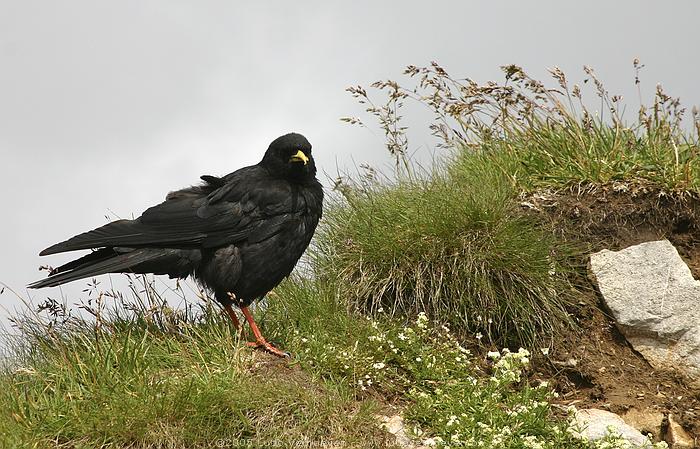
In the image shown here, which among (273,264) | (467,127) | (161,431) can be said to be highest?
(467,127)

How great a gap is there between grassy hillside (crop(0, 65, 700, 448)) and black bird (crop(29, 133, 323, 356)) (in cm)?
28

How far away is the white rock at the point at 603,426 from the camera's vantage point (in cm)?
597

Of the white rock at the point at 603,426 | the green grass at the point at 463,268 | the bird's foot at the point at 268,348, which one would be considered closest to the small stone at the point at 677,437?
the white rock at the point at 603,426

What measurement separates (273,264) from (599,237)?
302 centimetres

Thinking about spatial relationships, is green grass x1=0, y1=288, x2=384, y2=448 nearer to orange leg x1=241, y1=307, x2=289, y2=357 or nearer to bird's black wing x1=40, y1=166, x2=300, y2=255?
orange leg x1=241, y1=307, x2=289, y2=357

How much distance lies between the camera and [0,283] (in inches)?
231

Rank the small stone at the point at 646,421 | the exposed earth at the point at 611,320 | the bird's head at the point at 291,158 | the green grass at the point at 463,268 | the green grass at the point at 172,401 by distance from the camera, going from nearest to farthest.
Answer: the green grass at the point at 172,401 < the small stone at the point at 646,421 < the bird's head at the point at 291,158 < the exposed earth at the point at 611,320 < the green grass at the point at 463,268

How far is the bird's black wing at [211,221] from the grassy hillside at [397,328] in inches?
18.0

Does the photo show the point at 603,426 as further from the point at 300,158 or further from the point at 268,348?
the point at 300,158

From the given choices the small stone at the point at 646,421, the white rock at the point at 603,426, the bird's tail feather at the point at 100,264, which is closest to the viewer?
the white rock at the point at 603,426

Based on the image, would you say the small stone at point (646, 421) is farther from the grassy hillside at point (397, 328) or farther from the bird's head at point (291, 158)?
the bird's head at point (291, 158)

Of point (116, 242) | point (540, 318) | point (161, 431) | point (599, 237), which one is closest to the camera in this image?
point (161, 431)

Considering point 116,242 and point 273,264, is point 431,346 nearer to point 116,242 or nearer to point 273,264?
point 273,264

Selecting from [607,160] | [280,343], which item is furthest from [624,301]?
[280,343]
